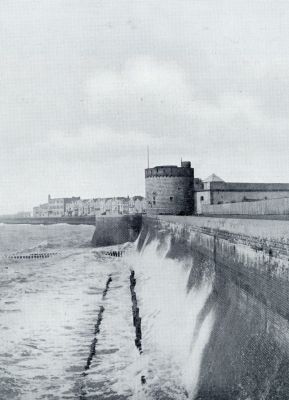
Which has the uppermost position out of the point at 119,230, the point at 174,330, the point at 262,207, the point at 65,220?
the point at 262,207

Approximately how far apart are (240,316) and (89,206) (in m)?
134

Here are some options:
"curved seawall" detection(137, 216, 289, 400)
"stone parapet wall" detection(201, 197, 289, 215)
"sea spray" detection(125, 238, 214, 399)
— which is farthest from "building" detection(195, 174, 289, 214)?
"curved seawall" detection(137, 216, 289, 400)

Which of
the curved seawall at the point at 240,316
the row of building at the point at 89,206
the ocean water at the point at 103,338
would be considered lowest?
the ocean water at the point at 103,338

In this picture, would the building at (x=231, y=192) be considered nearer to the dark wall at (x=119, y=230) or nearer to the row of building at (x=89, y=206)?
the dark wall at (x=119, y=230)

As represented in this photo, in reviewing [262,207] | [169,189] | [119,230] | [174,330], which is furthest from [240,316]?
[119,230]

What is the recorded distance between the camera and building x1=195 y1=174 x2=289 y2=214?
51.3 m

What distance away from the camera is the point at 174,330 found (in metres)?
14.5

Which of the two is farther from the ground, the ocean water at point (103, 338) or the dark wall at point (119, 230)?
the dark wall at point (119, 230)

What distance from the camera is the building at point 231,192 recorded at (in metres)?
51.3

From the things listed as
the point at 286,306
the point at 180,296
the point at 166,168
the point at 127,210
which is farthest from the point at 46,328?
the point at 127,210

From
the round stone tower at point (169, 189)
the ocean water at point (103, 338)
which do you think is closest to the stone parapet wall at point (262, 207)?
the ocean water at point (103, 338)

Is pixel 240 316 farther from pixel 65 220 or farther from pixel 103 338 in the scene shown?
pixel 65 220

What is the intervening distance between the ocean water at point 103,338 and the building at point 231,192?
26.4 m

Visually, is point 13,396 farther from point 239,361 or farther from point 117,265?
point 117,265
